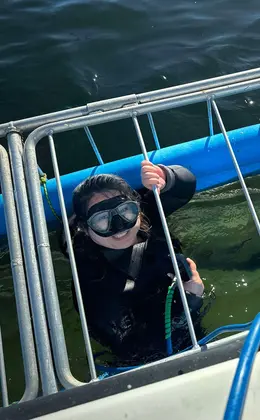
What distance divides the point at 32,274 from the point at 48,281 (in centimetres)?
7

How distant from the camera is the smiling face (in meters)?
1.97

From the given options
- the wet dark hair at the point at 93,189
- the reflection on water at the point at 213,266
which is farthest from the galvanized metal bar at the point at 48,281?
the reflection on water at the point at 213,266

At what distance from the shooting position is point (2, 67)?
4.02 meters

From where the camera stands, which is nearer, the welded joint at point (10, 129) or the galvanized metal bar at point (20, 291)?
the galvanized metal bar at point (20, 291)

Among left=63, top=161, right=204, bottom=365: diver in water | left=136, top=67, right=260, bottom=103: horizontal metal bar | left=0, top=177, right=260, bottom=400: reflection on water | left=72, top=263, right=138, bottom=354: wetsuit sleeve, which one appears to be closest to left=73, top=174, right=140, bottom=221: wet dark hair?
left=63, top=161, right=204, bottom=365: diver in water

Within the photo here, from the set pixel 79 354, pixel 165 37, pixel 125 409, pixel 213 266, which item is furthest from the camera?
pixel 165 37

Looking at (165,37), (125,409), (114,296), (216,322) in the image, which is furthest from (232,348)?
(165,37)

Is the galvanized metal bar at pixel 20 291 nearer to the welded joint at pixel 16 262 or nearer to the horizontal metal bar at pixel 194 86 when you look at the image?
the welded joint at pixel 16 262

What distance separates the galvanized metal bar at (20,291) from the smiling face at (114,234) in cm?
36

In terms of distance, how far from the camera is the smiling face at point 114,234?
1.97m

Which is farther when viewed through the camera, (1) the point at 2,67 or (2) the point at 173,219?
(1) the point at 2,67

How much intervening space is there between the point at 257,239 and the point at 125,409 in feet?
6.56

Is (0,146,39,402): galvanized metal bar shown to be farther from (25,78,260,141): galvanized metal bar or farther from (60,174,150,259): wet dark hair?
(60,174,150,259): wet dark hair

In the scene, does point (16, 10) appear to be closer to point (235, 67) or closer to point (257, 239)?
point (235, 67)
